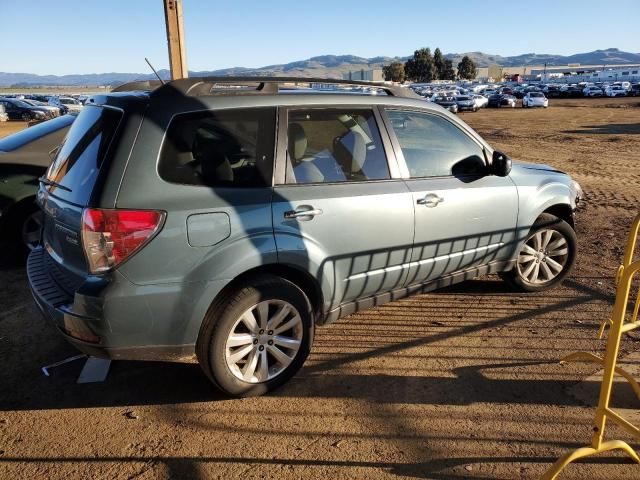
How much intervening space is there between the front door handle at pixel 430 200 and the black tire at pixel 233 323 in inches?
45.1

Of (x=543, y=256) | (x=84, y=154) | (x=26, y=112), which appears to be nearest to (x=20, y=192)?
(x=84, y=154)

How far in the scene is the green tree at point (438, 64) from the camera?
13100 centimetres

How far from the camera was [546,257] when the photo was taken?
16.0 feet

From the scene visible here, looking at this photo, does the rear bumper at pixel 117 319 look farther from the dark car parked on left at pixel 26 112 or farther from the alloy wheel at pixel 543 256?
the dark car parked on left at pixel 26 112

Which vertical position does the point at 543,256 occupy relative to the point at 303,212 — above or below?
below

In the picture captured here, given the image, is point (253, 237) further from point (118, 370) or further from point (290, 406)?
point (118, 370)

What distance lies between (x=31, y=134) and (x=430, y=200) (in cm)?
486

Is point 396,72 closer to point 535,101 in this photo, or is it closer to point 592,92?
point 592,92

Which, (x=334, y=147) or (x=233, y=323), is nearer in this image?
(x=233, y=323)

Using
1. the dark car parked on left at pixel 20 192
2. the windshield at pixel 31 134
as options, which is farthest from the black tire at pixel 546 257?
the windshield at pixel 31 134

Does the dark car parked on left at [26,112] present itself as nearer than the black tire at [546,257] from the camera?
No

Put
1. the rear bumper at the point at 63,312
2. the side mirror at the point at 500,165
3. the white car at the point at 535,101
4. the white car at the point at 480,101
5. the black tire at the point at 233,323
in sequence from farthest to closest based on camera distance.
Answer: the white car at the point at 535,101 → the white car at the point at 480,101 → the side mirror at the point at 500,165 → the black tire at the point at 233,323 → the rear bumper at the point at 63,312

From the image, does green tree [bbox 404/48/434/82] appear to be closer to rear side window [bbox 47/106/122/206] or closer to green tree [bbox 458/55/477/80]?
green tree [bbox 458/55/477/80]

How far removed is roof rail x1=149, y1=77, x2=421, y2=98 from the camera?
9.92 feet
